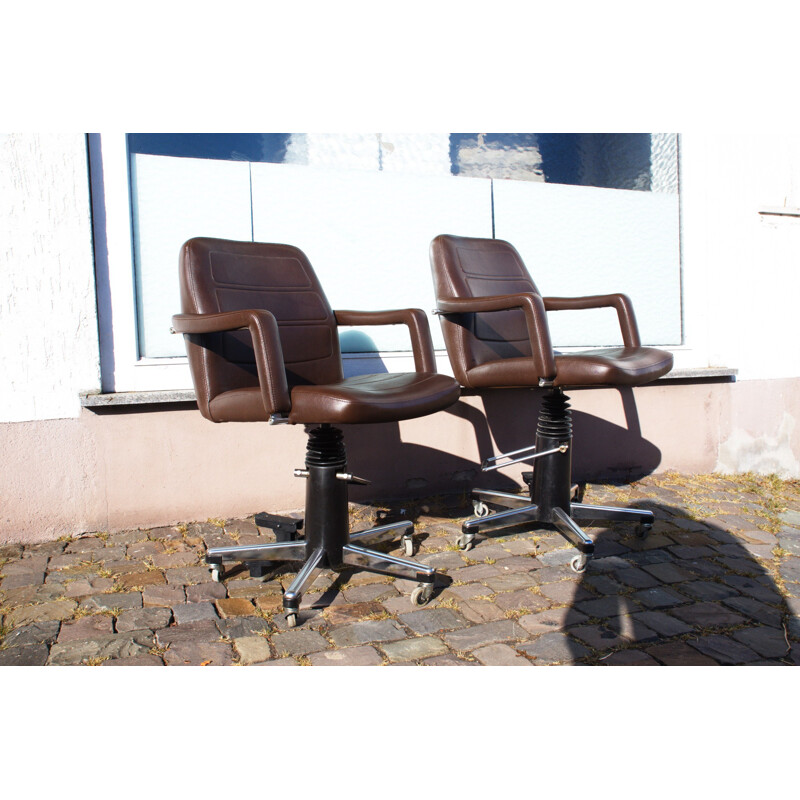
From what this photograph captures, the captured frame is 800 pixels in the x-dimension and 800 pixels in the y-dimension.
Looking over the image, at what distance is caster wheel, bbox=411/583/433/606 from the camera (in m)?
2.12

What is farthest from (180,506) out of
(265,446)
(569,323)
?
(569,323)

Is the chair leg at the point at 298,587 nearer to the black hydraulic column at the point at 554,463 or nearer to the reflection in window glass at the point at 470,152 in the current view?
the black hydraulic column at the point at 554,463

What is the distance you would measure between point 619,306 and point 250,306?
1.58 meters

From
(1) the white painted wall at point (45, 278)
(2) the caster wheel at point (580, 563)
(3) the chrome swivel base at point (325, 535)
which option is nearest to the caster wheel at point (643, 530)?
(2) the caster wheel at point (580, 563)

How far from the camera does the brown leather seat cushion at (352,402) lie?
76.9 inches

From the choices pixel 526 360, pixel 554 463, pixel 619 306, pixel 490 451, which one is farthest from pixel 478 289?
pixel 490 451

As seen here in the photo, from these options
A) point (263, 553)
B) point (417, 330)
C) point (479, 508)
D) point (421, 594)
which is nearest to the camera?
point (421, 594)

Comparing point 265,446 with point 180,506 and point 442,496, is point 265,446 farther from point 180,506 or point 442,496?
point 442,496

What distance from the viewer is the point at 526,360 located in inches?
102

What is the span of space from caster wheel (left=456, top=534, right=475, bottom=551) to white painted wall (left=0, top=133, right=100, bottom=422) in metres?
1.62

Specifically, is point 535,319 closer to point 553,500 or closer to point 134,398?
point 553,500

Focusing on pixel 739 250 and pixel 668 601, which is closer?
pixel 668 601

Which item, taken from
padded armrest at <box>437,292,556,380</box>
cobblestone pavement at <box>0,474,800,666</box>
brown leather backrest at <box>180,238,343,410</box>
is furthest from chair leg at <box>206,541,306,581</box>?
padded armrest at <box>437,292,556,380</box>

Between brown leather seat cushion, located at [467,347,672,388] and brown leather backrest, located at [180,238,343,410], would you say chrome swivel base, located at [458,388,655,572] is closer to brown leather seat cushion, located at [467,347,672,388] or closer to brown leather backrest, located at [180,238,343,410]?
brown leather seat cushion, located at [467,347,672,388]
